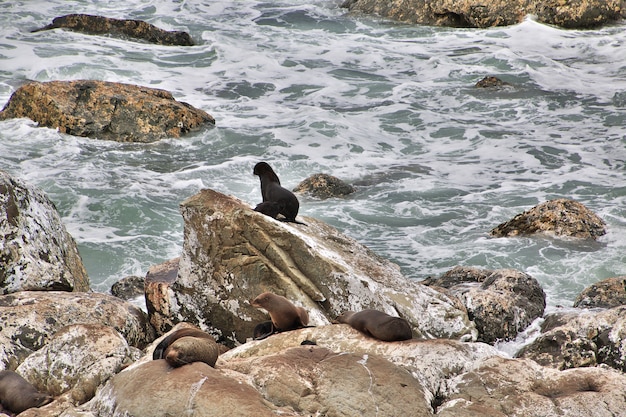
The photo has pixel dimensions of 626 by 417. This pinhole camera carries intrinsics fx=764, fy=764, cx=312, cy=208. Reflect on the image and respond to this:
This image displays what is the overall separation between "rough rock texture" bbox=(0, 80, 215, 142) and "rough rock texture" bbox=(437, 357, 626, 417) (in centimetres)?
1101

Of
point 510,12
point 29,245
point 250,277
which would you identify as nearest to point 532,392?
point 250,277

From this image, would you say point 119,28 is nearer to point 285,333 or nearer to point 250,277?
point 250,277

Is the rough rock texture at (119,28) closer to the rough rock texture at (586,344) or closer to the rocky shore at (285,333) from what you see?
the rocky shore at (285,333)

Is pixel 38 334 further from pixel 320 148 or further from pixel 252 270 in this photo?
pixel 320 148

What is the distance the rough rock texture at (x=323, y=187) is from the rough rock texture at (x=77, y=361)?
7304 mm

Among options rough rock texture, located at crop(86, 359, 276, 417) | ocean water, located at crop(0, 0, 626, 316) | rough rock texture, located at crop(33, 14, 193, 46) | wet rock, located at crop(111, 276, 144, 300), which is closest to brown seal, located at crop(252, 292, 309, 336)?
rough rock texture, located at crop(86, 359, 276, 417)

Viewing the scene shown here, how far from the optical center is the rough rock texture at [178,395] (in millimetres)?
4215

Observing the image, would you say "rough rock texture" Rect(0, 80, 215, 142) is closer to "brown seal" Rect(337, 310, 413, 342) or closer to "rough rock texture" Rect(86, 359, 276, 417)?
"brown seal" Rect(337, 310, 413, 342)

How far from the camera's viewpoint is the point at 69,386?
543 cm

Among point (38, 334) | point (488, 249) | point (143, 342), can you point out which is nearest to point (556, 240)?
point (488, 249)

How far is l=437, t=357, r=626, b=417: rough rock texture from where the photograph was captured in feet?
14.9

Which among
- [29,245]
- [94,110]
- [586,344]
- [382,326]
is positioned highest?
[382,326]

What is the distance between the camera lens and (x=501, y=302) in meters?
7.78

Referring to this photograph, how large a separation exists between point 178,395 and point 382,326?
1.86 meters
